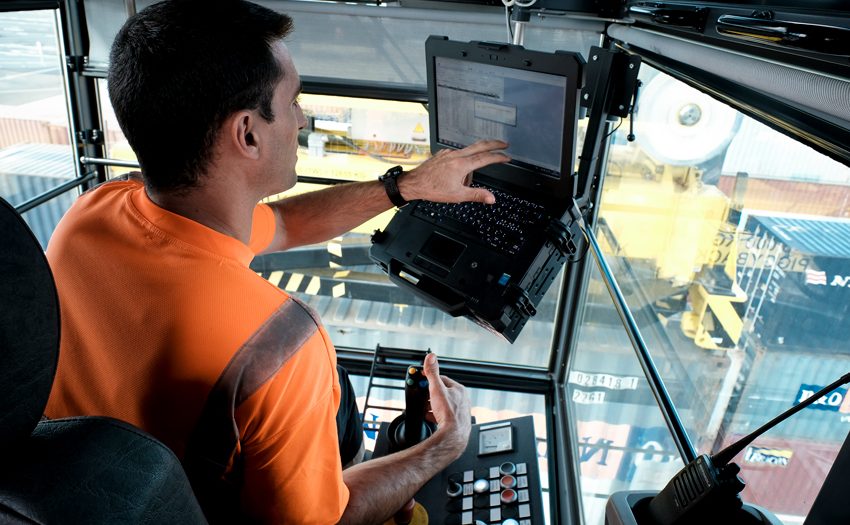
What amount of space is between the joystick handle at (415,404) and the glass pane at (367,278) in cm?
82

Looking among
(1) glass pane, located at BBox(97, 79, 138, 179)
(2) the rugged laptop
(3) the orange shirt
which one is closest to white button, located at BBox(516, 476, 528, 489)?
(2) the rugged laptop

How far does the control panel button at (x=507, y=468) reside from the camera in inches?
61.4

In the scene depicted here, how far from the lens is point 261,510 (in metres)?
0.96

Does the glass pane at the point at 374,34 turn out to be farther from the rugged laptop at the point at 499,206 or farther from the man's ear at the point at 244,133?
the man's ear at the point at 244,133

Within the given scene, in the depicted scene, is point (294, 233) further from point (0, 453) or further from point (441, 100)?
point (0, 453)

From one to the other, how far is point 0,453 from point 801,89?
0.83 m

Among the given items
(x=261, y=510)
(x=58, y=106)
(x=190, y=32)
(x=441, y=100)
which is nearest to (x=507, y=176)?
(x=441, y=100)

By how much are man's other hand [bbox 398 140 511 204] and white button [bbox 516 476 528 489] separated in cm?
74

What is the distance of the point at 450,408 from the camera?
142 centimetres

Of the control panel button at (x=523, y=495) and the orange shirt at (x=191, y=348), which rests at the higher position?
the orange shirt at (x=191, y=348)

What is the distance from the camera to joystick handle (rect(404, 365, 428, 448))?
1.52 meters

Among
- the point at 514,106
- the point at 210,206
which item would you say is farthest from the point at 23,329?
the point at 514,106

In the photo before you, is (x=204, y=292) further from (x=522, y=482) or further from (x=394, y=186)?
(x=522, y=482)

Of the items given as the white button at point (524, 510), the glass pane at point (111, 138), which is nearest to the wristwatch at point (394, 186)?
the white button at point (524, 510)
